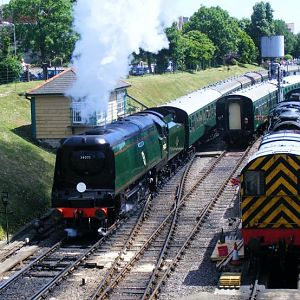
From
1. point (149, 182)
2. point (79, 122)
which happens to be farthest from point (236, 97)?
Answer: point (149, 182)

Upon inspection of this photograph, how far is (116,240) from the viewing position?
2083 centimetres

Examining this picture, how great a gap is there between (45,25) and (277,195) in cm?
3788

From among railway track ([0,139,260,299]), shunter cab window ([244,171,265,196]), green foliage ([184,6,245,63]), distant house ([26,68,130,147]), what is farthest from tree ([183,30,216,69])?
shunter cab window ([244,171,265,196])

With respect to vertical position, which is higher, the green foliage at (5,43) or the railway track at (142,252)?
the green foliage at (5,43)

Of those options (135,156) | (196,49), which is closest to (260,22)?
(196,49)

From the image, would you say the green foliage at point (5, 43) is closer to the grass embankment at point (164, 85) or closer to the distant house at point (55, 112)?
the grass embankment at point (164, 85)

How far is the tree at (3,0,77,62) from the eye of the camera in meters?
50.3

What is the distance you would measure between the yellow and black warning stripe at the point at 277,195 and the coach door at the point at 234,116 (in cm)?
2029

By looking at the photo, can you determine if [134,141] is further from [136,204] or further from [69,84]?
[69,84]

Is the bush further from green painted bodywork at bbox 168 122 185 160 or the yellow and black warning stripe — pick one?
the yellow and black warning stripe

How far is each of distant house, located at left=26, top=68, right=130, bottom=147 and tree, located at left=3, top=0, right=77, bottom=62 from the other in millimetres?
17446

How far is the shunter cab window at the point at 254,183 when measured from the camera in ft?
53.1

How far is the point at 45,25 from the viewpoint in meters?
51.1

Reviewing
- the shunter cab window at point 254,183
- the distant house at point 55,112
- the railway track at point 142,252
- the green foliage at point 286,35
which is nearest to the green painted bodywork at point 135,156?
the railway track at point 142,252
